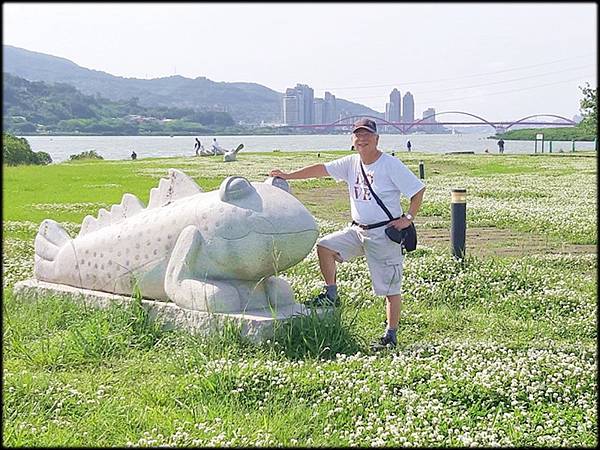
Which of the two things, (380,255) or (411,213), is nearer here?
(411,213)

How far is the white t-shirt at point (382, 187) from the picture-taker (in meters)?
6.79

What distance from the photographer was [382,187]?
6832 mm

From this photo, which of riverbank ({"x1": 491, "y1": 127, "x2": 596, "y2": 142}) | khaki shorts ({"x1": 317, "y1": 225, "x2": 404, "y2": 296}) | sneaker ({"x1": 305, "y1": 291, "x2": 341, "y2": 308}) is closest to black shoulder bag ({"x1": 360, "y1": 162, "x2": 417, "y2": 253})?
khaki shorts ({"x1": 317, "y1": 225, "x2": 404, "y2": 296})

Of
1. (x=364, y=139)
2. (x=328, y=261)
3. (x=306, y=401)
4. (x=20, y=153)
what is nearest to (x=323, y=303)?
(x=328, y=261)

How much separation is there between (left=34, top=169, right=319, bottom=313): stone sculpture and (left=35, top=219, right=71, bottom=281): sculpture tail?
2.13 feet

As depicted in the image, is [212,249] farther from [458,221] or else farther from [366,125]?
[458,221]

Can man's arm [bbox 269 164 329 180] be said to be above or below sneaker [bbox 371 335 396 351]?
above

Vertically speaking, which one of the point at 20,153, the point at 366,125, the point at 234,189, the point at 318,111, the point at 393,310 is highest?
the point at 318,111

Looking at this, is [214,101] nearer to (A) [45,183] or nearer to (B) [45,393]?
(A) [45,183]

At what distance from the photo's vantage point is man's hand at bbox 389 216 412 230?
672 centimetres

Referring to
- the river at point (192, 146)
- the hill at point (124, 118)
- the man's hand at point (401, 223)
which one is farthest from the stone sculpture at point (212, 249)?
the river at point (192, 146)

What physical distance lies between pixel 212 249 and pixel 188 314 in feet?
2.09

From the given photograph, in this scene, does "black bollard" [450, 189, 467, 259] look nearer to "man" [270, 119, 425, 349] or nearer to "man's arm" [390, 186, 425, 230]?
"man" [270, 119, 425, 349]

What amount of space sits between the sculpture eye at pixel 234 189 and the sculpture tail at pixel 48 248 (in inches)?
95.6
